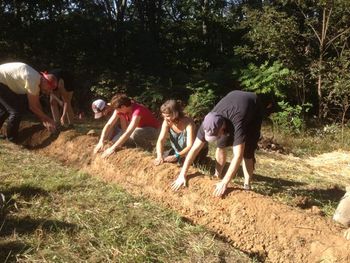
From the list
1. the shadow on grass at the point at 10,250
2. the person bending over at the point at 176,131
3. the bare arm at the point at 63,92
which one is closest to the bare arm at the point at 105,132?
the person bending over at the point at 176,131

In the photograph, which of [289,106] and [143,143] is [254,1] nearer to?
[289,106]

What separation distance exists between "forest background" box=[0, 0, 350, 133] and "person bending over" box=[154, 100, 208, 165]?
667 cm

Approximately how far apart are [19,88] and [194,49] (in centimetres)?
1144

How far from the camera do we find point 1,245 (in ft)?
12.1

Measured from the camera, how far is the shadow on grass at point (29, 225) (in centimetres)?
400

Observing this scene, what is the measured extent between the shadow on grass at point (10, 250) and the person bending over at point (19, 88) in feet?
11.9

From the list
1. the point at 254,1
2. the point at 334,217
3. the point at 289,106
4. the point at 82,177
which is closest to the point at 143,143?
the point at 82,177

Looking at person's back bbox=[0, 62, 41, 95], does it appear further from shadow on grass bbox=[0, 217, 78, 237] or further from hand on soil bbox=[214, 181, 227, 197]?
hand on soil bbox=[214, 181, 227, 197]

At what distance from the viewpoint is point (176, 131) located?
6066 millimetres

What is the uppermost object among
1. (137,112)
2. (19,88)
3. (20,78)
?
(20,78)

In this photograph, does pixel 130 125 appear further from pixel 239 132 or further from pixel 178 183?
pixel 239 132

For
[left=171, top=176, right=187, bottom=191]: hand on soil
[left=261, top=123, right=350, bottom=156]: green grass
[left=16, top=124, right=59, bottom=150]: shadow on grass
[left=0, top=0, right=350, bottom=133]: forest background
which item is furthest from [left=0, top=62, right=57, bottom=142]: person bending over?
[left=0, top=0, right=350, bottom=133]: forest background

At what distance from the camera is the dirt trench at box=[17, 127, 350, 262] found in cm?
409

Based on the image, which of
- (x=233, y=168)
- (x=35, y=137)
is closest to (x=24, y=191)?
(x=233, y=168)
